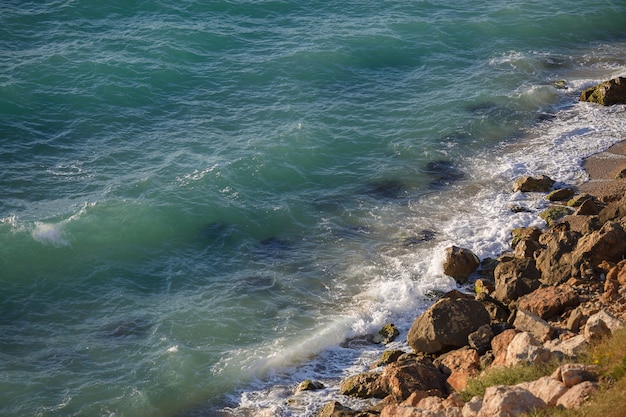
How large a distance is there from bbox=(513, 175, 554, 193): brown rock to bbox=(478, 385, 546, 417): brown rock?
16952mm

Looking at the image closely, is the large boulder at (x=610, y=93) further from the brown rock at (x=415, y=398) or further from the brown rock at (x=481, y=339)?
the brown rock at (x=415, y=398)

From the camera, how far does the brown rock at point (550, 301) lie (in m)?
21.8

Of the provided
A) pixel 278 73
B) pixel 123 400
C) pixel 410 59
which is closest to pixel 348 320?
pixel 123 400

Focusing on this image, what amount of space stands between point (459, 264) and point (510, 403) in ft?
35.9

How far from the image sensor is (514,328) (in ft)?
70.2

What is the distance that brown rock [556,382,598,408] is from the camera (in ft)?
51.3

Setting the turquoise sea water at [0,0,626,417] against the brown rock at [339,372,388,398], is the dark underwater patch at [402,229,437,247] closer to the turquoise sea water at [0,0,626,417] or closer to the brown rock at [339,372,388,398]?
the turquoise sea water at [0,0,626,417]

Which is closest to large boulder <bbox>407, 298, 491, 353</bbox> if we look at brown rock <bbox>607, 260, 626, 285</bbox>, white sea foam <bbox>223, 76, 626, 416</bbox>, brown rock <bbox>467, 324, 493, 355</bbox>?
brown rock <bbox>467, 324, 493, 355</bbox>

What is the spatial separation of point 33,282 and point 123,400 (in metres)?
7.67

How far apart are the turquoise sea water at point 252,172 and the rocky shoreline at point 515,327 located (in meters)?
1.85

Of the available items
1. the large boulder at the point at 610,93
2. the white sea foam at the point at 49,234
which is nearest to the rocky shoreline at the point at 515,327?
the white sea foam at the point at 49,234

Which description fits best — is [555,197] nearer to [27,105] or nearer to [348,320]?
[348,320]

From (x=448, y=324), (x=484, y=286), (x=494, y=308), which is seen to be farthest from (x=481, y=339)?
(x=484, y=286)

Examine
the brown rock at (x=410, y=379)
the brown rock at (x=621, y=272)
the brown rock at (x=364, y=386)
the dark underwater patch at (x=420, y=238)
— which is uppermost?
the brown rock at (x=621, y=272)
